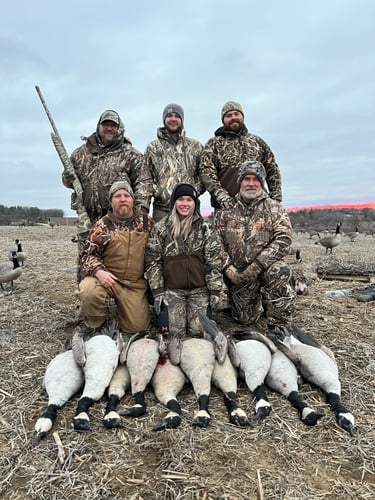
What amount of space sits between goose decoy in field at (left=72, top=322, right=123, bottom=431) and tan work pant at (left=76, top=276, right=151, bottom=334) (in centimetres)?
31

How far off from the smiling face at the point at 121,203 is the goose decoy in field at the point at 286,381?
7.25 feet

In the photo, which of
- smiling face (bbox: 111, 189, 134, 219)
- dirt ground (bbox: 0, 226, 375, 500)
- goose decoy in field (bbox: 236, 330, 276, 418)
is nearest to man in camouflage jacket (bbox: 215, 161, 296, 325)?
goose decoy in field (bbox: 236, 330, 276, 418)

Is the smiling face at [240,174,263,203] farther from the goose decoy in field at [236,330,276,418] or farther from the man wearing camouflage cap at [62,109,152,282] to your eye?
the goose decoy in field at [236,330,276,418]

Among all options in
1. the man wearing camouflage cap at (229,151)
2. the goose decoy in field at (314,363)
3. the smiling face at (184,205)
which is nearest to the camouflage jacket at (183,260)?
the smiling face at (184,205)

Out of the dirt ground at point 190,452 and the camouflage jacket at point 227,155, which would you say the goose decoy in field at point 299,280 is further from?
the dirt ground at point 190,452

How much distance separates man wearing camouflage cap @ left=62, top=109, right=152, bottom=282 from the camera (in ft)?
17.3

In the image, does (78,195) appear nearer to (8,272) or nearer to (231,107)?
(231,107)

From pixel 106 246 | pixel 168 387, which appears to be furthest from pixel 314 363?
pixel 106 246

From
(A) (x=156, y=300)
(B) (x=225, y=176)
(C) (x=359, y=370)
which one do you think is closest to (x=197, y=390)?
(A) (x=156, y=300)

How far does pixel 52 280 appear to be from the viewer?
331 inches

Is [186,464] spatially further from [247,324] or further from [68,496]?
[247,324]

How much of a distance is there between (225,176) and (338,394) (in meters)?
3.18

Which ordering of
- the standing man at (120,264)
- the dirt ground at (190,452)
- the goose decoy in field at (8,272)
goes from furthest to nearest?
the goose decoy in field at (8,272), the standing man at (120,264), the dirt ground at (190,452)

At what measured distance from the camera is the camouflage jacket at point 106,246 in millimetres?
4488
